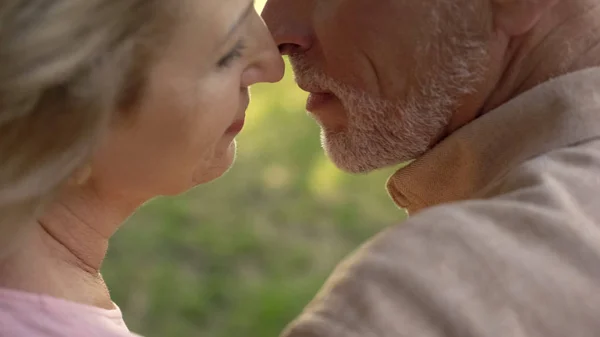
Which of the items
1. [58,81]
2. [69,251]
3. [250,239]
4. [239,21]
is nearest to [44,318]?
[69,251]

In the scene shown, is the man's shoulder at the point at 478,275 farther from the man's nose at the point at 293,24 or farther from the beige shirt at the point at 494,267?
the man's nose at the point at 293,24

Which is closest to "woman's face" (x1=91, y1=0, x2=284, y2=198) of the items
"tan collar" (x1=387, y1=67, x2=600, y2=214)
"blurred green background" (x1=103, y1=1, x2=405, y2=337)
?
"tan collar" (x1=387, y1=67, x2=600, y2=214)

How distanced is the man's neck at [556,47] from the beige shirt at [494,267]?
176mm

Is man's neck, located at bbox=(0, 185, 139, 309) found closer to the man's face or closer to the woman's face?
the woman's face

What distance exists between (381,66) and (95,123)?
0.44 m

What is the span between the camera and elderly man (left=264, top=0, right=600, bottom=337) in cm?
60

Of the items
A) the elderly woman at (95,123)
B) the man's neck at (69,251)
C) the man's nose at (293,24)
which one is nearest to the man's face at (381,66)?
the man's nose at (293,24)

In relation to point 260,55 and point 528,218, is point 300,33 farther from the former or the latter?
point 528,218

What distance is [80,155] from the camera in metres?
0.64

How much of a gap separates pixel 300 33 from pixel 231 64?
1.03 ft

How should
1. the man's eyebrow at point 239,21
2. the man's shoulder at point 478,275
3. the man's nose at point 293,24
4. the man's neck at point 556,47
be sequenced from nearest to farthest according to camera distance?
the man's shoulder at point 478,275
the man's eyebrow at point 239,21
the man's neck at point 556,47
the man's nose at point 293,24

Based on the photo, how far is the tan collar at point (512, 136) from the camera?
0.73m

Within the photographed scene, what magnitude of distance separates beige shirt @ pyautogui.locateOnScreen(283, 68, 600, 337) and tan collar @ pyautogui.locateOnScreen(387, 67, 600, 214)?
0.03ft

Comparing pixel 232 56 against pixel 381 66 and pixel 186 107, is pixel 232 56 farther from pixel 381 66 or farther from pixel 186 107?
pixel 381 66
